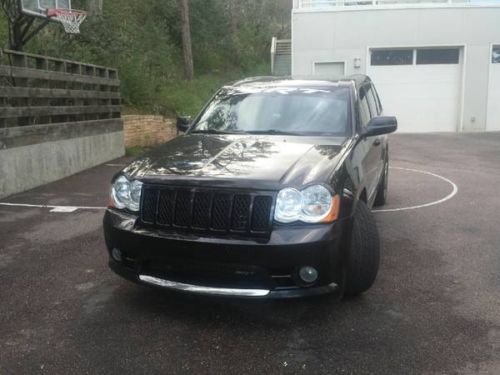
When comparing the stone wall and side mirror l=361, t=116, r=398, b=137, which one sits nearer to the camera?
side mirror l=361, t=116, r=398, b=137

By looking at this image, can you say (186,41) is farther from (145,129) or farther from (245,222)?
(245,222)

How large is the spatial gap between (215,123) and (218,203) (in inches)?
74.7

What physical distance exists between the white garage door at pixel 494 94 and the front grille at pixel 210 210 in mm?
16763

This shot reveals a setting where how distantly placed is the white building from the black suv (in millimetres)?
14470

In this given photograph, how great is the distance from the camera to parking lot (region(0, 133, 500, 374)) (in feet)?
11.1

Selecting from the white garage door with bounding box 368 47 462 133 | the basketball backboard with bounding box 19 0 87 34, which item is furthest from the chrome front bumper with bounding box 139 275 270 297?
the white garage door with bounding box 368 47 462 133

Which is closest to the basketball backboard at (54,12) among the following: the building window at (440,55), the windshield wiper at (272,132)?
the windshield wiper at (272,132)

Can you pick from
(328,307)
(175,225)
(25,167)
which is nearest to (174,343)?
(175,225)

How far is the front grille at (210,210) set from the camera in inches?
140

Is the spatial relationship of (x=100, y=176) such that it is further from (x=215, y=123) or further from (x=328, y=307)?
(x=328, y=307)

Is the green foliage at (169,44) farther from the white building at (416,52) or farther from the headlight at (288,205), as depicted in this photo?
the headlight at (288,205)

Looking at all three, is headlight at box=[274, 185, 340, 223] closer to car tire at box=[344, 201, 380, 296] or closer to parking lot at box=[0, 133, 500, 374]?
car tire at box=[344, 201, 380, 296]

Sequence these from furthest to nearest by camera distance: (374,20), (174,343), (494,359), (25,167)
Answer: (374,20), (25,167), (174,343), (494,359)

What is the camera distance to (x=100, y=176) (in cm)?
1016
